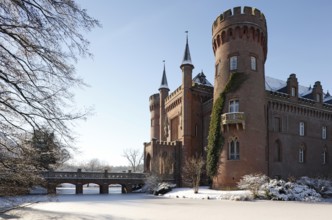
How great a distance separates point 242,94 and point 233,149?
553 centimetres

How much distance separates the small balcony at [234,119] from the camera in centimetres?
3397

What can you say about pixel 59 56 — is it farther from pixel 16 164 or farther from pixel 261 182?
pixel 261 182

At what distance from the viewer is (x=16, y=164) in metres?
8.02

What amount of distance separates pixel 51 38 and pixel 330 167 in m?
44.0

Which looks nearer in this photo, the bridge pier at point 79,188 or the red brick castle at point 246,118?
the red brick castle at point 246,118

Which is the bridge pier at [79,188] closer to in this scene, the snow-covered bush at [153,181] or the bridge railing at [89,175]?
the bridge railing at [89,175]

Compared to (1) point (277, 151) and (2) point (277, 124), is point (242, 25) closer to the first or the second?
(2) point (277, 124)

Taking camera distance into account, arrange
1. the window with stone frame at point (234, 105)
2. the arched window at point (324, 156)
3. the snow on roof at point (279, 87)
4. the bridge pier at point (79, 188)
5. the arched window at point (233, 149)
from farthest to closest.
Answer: the arched window at point (324, 156), the snow on roof at point (279, 87), the bridge pier at point (79, 188), the window with stone frame at point (234, 105), the arched window at point (233, 149)

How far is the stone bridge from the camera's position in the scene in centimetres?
4138

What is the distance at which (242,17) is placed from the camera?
35688 mm

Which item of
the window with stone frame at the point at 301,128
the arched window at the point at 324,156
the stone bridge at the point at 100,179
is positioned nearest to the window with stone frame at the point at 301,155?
the window with stone frame at the point at 301,128

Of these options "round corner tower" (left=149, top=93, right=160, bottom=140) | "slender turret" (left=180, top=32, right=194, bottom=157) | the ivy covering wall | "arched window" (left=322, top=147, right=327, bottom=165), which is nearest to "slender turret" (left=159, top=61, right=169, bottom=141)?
"round corner tower" (left=149, top=93, right=160, bottom=140)

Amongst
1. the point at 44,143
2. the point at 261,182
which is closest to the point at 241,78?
the point at 261,182

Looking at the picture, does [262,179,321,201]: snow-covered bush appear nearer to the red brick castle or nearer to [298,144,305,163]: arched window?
the red brick castle
